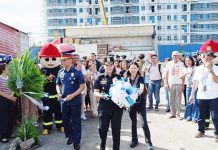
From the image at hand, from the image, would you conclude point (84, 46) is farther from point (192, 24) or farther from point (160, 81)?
point (192, 24)

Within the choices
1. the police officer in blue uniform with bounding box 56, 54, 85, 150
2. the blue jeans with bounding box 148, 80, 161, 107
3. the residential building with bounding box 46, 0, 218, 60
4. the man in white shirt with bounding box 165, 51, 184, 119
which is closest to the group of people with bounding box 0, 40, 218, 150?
the police officer in blue uniform with bounding box 56, 54, 85, 150

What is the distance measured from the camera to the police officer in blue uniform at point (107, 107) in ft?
18.9

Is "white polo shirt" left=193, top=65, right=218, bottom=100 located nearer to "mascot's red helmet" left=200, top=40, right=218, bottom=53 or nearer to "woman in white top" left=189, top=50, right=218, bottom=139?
"woman in white top" left=189, top=50, right=218, bottom=139

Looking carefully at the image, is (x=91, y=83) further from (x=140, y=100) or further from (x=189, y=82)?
(x=140, y=100)

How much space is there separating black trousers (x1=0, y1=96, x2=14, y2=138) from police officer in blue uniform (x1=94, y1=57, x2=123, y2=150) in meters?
2.51

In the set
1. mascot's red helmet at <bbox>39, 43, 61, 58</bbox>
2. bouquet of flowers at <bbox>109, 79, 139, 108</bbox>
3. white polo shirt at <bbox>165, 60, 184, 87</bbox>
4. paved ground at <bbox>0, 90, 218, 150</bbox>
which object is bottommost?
paved ground at <bbox>0, 90, 218, 150</bbox>

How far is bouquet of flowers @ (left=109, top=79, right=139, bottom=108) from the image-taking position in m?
5.54

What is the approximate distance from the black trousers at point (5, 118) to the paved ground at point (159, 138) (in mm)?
293

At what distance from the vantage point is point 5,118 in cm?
714

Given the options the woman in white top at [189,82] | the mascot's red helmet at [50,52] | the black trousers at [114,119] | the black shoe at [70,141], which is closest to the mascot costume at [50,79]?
the mascot's red helmet at [50,52]

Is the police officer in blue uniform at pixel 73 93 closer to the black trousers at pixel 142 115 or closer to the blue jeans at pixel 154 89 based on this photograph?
the black trousers at pixel 142 115

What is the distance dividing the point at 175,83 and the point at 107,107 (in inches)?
153

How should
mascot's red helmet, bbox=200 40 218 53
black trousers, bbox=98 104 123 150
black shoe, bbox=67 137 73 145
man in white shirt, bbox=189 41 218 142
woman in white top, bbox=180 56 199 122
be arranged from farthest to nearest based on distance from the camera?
woman in white top, bbox=180 56 199 122
black shoe, bbox=67 137 73 145
mascot's red helmet, bbox=200 40 218 53
man in white shirt, bbox=189 41 218 142
black trousers, bbox=98 104 123 150

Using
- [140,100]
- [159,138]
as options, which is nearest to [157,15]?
[159,138]
